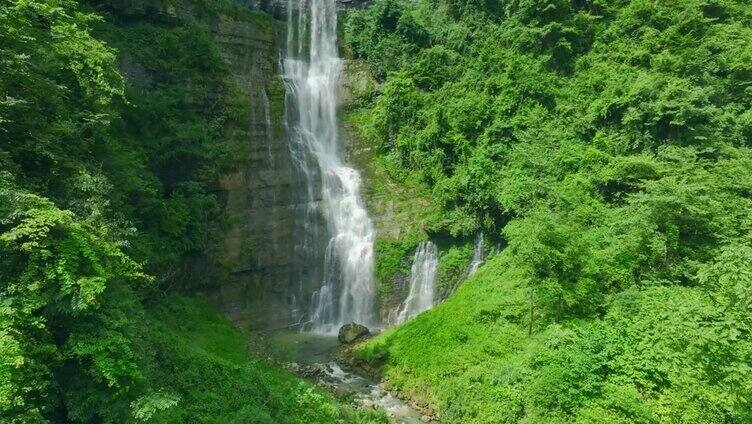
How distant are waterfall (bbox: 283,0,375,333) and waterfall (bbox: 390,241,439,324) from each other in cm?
183

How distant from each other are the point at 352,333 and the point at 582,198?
12.1 meters

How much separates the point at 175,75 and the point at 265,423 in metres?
19.0

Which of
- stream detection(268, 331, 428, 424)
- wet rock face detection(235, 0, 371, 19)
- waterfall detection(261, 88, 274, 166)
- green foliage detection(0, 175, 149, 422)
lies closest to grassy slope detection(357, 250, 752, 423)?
stream detection(268, 331, 428, 424)

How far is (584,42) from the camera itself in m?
25.7

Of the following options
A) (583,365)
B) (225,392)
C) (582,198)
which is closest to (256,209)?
(225,392)

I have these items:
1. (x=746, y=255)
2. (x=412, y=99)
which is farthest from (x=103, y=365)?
(x=412, y=99)

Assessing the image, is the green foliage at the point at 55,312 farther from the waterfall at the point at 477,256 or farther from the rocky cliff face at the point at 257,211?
the waterfall at the point at 477,256

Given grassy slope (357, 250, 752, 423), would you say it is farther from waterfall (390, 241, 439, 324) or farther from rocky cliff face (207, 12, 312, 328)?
rocky cliff face (207, 12, 312, 328)

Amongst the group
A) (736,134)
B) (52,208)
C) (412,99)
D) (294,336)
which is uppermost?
(412,99)

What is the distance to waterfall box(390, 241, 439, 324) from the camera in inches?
923

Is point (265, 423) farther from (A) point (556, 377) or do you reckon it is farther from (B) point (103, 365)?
(A) point (556, 377)

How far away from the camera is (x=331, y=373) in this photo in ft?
61.9

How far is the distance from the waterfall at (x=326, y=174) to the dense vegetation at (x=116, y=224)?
447 cm

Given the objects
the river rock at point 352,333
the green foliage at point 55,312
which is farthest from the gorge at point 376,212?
the river rock at point 352,333
